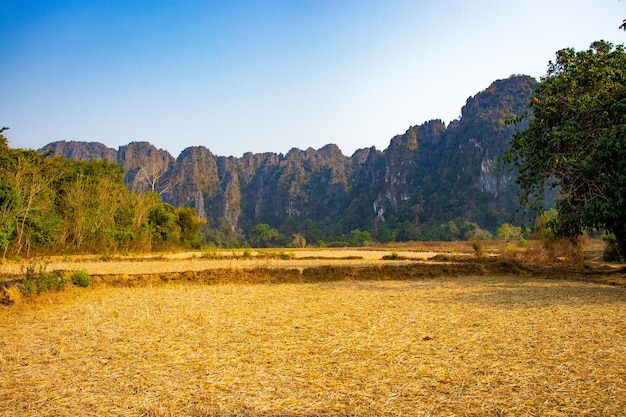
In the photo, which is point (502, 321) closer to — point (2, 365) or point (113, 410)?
point (113, 410)

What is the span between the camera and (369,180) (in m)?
158

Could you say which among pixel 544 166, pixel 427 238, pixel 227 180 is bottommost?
pixel 427 238

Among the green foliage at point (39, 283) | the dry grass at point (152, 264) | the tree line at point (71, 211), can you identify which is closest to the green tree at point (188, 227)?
the tree line at point (71, 211)

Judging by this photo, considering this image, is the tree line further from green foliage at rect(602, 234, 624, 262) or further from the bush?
green foliage at rect(602, 234, 624, 262)

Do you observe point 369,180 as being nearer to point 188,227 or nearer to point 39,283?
point 188,227

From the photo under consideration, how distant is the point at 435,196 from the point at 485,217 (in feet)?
67.5


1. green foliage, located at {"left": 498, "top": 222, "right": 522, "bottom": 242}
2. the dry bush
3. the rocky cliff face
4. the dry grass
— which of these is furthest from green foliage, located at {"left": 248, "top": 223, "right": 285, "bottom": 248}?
the dry bush

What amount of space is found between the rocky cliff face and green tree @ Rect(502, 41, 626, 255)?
79885mm

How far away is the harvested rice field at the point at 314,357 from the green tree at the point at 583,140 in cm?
393

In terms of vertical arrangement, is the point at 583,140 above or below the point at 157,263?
above

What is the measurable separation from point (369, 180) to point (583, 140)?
145899 mm

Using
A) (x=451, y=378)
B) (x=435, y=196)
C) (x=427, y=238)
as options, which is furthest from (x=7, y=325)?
(x=435, y=196)

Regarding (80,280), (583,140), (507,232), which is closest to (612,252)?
(583,140)

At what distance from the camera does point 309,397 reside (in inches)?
154
